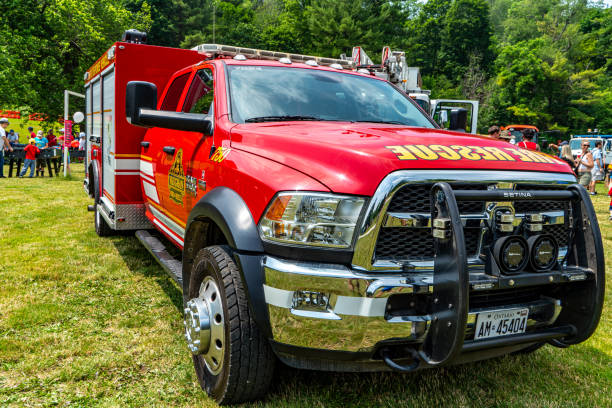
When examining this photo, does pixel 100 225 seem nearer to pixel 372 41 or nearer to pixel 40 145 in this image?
pixel 40 145

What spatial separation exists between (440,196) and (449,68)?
214ft

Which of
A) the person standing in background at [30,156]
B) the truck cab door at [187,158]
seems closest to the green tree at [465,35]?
the person standing in background at [30,156]

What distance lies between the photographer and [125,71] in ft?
17.5

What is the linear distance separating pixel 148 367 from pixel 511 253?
2.35m

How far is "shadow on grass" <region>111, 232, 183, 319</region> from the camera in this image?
15.4 ft

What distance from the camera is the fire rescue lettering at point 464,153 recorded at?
→ 230cm

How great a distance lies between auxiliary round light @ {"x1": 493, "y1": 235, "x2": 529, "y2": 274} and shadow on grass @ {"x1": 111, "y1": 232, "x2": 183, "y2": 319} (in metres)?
2.76

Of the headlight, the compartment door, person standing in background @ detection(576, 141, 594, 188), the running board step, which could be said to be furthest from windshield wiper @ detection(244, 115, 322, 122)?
person standing in background @ detection(576, 141, 594, 188)

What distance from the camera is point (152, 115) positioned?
3.18 m

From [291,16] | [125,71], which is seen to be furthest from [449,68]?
[125,71]

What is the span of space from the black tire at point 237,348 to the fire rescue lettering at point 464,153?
1044mm

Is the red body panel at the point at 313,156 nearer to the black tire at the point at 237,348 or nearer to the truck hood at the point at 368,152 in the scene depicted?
the truck hood at the point at 368,152

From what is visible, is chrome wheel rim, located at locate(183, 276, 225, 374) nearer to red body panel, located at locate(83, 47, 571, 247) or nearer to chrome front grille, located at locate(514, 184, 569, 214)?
red body panel, located at locate(83, 47, 571, 247)

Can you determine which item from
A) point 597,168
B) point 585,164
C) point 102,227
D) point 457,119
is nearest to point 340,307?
point 457,119
